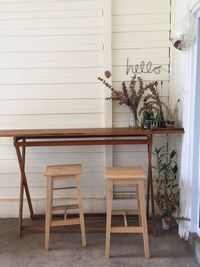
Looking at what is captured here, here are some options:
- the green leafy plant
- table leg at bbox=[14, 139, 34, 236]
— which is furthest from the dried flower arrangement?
table leg at bbox=[14, 139, 34, 236]

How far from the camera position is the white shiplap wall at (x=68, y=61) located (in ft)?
9.02

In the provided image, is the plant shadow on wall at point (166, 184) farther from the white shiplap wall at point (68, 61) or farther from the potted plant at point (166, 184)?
the white shiplap wall at point (68, 61)

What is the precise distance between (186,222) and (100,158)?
40.5 inches

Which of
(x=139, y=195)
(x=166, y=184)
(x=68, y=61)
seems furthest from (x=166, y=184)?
(x=68, y=61)

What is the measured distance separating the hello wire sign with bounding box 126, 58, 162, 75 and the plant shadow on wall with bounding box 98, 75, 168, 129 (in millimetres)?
64

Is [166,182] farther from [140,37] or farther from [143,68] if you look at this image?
[140,37]

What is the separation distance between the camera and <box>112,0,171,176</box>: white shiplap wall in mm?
2734

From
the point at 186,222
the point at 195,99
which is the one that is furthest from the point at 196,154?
the point at 186,222

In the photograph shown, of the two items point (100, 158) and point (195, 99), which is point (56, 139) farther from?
point (195, 99)

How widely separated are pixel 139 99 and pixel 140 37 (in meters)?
0.61

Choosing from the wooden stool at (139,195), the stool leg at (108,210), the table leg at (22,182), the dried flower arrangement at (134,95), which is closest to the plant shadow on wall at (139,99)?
the dried flower arrangement at (134,95)

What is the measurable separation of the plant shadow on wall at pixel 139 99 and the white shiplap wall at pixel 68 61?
9cm

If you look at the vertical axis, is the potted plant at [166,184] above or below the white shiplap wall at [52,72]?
below

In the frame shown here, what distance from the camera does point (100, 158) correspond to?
2.96 meters
